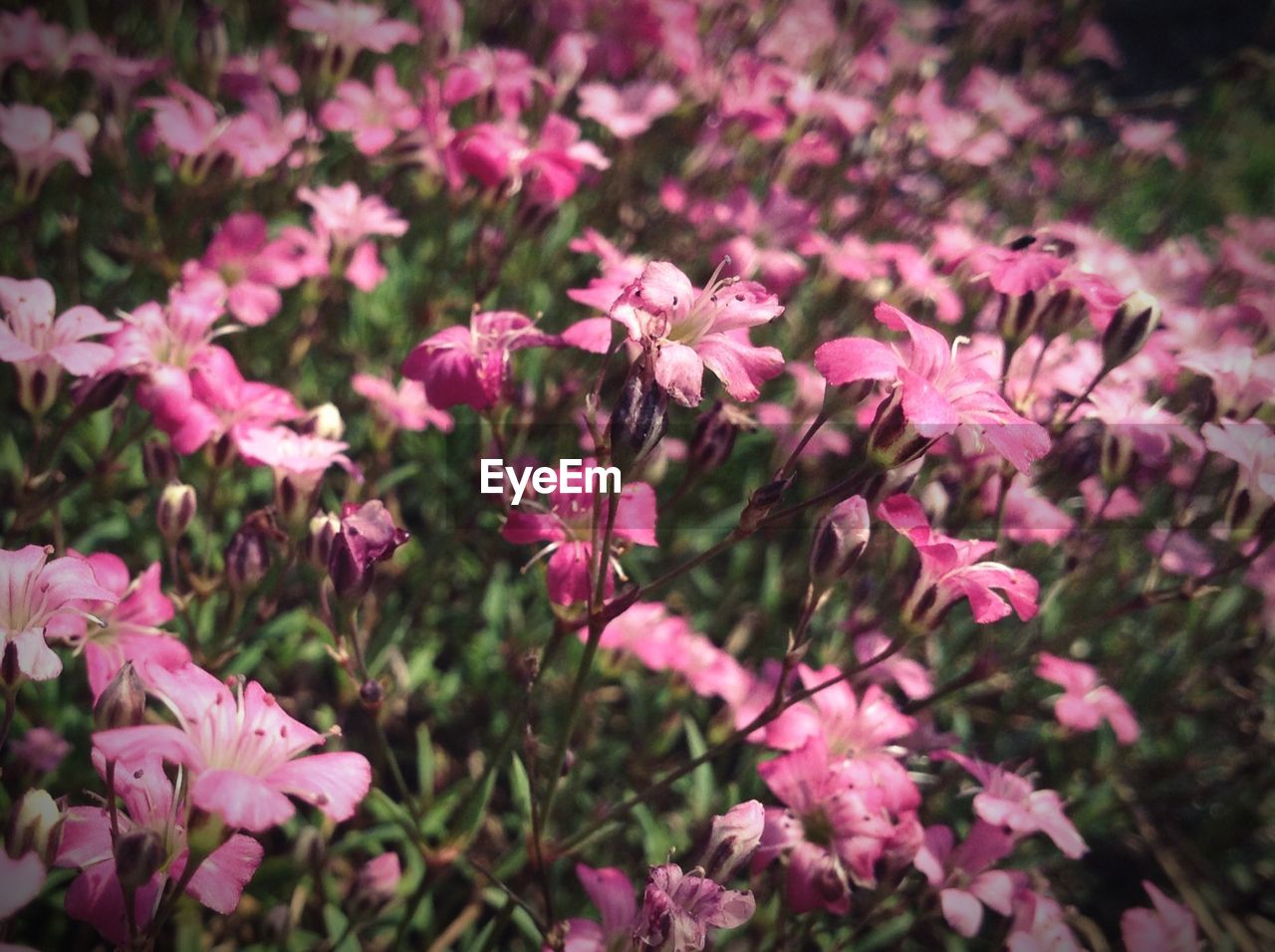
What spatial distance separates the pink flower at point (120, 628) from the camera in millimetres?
1090

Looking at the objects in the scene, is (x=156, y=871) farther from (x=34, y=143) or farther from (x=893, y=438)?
(x=34, y=143)

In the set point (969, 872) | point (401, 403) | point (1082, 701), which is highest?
point (401, 403)

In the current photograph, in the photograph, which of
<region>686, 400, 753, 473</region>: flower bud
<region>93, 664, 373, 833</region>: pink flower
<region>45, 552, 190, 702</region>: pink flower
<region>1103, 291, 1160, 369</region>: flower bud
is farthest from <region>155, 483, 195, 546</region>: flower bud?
<region>1103, 291, 1160, 369</region>: flower bud

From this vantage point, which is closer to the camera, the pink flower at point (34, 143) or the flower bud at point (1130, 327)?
the flower bud at point (1130, 327)

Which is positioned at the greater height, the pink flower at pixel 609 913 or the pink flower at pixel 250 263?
the pink flower at pixel 250 263

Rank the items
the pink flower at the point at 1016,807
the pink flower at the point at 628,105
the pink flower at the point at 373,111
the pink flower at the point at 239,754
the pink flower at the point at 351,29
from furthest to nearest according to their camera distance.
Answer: the pink flower at the point at 628,105 → the pink flower at the point at 373,111 → the pink flower at the point at 351,29 → the pink flower at the point at 1016,807 → the pink flower at the point at 239,754

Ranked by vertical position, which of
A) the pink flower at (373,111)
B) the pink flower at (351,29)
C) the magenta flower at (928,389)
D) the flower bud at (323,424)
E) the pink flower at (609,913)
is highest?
the pink flower at (351,29)

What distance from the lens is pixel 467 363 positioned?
1146 mm

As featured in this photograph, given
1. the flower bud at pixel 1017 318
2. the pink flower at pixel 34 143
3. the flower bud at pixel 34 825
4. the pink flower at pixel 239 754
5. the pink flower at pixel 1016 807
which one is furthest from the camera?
the pink flower at pixel 34 143

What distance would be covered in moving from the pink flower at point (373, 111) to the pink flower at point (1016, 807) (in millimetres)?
1546

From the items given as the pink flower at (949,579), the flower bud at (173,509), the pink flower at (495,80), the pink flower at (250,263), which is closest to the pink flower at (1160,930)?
the pink flower at (949,579)

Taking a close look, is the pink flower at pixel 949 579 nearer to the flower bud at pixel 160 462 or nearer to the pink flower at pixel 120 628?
the pink flower at pixel 120 628

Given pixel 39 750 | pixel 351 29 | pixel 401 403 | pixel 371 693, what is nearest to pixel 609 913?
pixel 371 693

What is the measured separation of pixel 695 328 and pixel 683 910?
0.60 m
